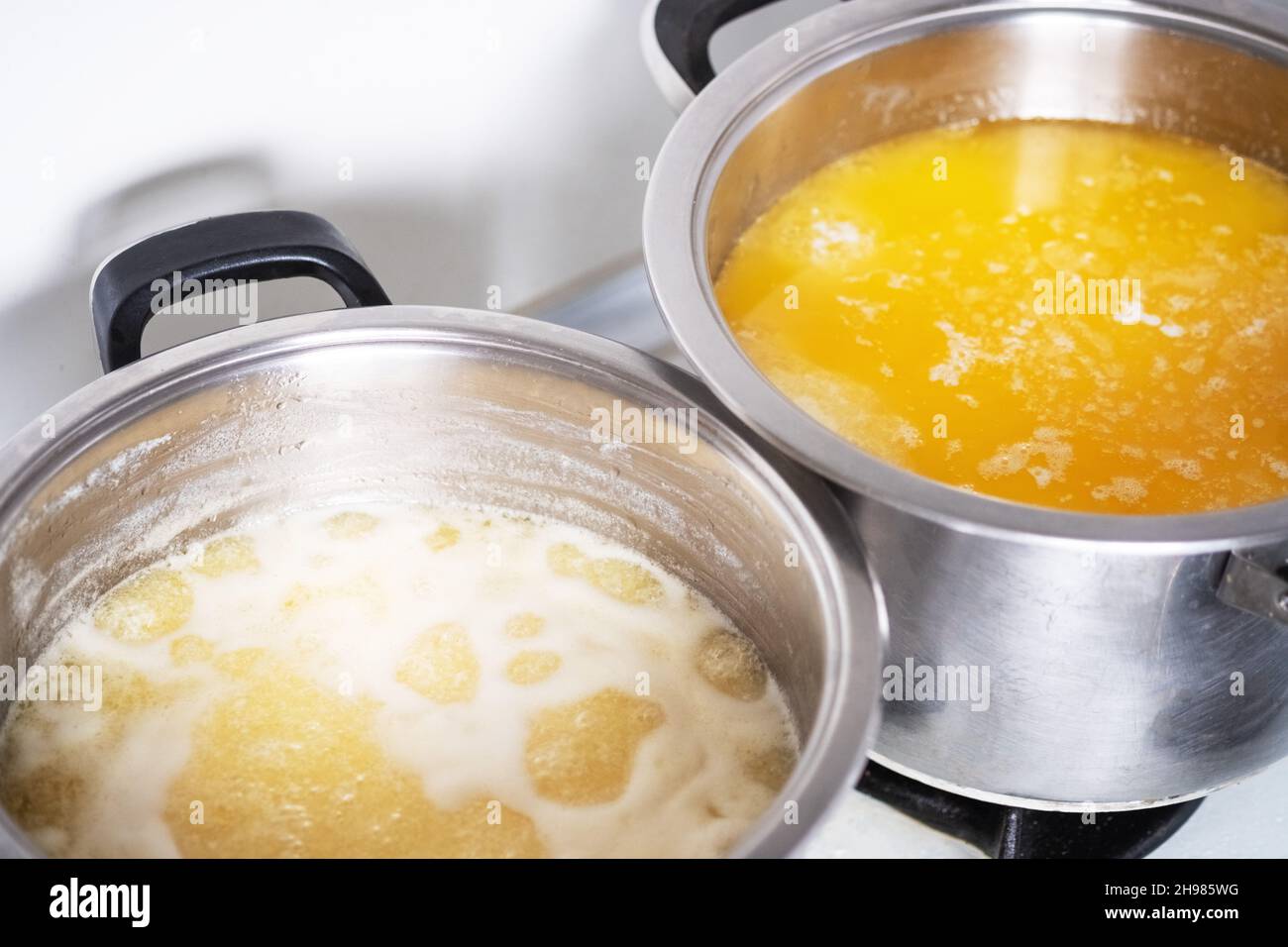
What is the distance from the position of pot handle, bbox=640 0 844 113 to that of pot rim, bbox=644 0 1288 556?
0.03 metres

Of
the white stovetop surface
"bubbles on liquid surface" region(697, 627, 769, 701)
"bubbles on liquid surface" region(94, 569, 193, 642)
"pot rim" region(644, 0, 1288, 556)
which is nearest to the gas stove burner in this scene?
the white stovetop surface

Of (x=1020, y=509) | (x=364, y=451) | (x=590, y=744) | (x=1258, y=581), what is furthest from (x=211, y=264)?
(x=1258, y=581)

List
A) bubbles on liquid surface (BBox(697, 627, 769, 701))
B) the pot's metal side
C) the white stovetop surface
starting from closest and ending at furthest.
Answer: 1. the pot's metal side
2. bubbles on liquid surface (BBox(697, 627, 769, 701))
3. the white stovetop surface

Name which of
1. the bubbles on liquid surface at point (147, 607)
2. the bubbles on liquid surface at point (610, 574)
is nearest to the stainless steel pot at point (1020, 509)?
the bubbles on liquid surface at point (610, 574)

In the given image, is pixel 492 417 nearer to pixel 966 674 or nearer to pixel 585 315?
pixel 966 674

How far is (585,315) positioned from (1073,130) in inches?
20.3

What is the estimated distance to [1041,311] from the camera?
1100 millimetres

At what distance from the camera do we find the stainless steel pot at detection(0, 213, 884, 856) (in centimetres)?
84

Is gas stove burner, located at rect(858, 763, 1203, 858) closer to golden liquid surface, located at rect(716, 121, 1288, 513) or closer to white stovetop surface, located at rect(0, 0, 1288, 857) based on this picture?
white stovetop surface, located at rect(0, 0, 1288, 857)

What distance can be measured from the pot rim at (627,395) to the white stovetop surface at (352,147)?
0.24m

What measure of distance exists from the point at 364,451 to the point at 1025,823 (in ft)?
1.80

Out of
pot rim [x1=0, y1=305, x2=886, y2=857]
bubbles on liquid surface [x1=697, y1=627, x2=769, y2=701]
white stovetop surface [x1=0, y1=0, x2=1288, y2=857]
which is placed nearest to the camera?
pot rim [x1=0, y1=305, x2=886, y2=857]

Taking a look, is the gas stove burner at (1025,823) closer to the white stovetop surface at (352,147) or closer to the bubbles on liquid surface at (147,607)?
the white stovetop surface at (352,147)

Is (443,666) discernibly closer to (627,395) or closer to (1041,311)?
(627,395)
